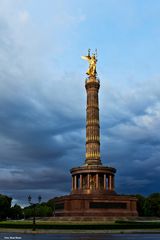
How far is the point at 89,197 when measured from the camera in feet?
193

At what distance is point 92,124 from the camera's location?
69500mm

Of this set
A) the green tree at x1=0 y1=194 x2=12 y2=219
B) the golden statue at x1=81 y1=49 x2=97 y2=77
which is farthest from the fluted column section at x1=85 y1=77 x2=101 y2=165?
the green tree at x1=0 y1=194 x2=12 y2=219

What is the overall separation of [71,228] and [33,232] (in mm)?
3986

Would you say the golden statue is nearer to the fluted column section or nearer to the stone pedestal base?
the fluted column section

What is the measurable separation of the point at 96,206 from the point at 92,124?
686 inches

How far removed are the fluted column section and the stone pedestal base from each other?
9.46 m

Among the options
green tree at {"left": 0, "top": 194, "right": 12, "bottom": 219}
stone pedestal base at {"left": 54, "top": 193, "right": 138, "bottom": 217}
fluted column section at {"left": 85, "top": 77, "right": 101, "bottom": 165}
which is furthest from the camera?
green tree at {"left": 0, "top": 194, "right": 12, "bottom": 219}

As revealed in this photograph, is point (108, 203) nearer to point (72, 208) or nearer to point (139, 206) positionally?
point (72, 208)

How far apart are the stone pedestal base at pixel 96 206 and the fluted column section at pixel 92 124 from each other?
31.0 feet

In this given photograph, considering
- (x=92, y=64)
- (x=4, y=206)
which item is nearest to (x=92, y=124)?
(x=92, y=64)

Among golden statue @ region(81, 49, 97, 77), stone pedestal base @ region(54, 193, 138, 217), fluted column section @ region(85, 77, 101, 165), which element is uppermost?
golden statue @ region(81, 49, 97, 77)

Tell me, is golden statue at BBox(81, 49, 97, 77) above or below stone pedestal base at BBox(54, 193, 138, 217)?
above

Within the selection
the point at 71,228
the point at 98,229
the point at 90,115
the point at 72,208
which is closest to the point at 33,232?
the point at 71,228

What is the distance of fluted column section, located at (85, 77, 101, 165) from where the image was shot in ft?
223
